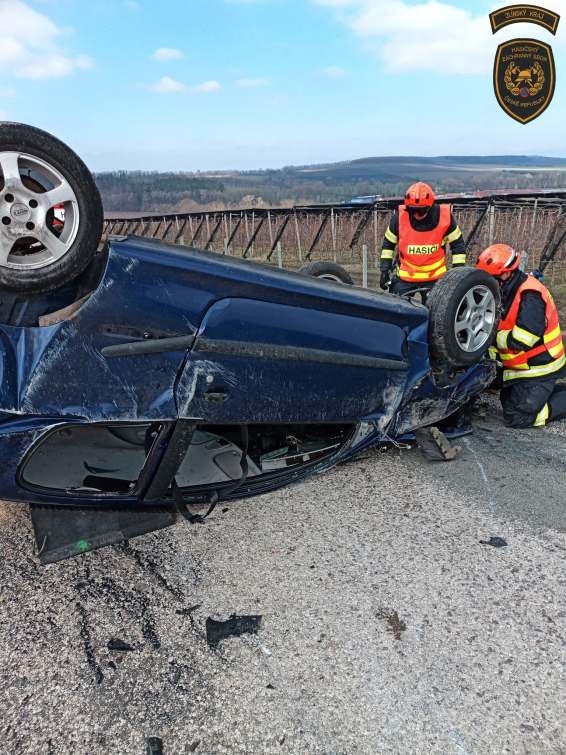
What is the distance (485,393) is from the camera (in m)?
4.90

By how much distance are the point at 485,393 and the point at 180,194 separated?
192 feet

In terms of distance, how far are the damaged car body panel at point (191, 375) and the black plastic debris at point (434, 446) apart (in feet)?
1.55

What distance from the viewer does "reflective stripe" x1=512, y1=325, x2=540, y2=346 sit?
407 centimetres

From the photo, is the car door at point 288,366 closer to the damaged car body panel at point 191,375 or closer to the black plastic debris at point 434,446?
the damaged car body panel at point 191,375

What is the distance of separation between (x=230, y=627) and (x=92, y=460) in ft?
3.97

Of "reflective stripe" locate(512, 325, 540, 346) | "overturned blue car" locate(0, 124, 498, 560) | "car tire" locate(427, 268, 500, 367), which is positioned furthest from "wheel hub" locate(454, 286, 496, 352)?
"reflective stripe" locate(512, 325, 540, 346)

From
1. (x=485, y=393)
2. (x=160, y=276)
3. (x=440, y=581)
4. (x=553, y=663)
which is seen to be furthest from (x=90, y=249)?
(x=485, y=393)

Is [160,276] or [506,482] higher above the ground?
[160,276]

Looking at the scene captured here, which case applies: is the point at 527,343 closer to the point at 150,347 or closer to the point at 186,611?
the point at 150,347

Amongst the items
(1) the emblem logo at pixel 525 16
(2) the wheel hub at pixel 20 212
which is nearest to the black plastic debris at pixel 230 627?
(2) the wheel hub at pixel 20 212

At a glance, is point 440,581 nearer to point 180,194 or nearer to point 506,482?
point 506,482

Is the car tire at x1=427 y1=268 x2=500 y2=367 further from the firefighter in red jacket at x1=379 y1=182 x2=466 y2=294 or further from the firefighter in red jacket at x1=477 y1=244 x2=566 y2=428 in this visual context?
the firefighter in red jacket at x1=379 y1=182 x2=466 y2=294

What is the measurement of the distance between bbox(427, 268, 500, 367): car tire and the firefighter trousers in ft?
2.86

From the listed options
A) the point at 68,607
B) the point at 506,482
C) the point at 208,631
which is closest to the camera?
the point at 208,631
